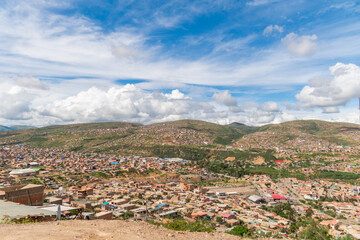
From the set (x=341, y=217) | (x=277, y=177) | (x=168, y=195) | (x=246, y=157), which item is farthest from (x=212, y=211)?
(x=246, y=157)

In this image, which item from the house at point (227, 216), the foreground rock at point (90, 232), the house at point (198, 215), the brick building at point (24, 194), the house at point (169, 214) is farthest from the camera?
the house at point (227, 216)

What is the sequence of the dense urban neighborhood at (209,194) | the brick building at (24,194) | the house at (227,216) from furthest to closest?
the house at (227,216) < the dense urban neighborhood at (209,194) < the brick building at (24,194)

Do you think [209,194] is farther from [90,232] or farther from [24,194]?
[90,232]

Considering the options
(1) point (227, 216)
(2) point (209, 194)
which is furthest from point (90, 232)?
(2) point (209, 194)

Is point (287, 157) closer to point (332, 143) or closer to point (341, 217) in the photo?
point (332, 143)

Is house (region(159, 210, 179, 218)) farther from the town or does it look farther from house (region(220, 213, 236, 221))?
house (region(220, 213, 236, 221))

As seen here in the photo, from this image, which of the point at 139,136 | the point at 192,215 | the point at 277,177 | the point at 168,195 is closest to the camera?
the point at 192,215

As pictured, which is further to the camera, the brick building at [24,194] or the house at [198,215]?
the house at [198,215]

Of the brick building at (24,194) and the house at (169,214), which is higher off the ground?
the brick building at (24,194)

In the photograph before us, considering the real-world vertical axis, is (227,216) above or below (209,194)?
above

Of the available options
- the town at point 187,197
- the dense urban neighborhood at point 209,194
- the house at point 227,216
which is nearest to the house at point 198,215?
the town at point 187,197

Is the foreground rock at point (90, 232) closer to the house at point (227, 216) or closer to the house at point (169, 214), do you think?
the house at point (169, 214)
